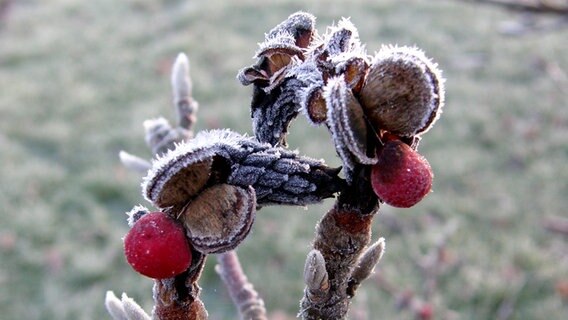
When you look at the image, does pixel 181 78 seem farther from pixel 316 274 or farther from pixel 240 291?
pixel 316 274

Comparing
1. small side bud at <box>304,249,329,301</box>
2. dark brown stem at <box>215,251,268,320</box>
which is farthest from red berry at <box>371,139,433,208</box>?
dark brown stem at <box>215,251,268,320</box>

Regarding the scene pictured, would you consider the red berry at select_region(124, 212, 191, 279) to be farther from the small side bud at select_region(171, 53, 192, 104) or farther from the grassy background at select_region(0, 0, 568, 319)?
the grassy background at select_region(0, 0, 568, 319)

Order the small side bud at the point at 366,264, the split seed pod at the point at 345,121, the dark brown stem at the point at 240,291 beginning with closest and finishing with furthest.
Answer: the split seed pod at the point at 345,121, the small side bud at the point at 366,264, the dark brown stem at the point at 240,291

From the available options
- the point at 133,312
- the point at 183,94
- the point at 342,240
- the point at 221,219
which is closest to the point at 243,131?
the point at 183,94

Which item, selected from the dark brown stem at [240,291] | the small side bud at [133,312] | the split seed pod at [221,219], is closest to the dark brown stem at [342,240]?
the split seed pod at [221,219]

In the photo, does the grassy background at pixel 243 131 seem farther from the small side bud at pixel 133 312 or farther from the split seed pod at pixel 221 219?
the split seed pod at pixel 221 219

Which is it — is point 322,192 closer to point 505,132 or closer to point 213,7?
point 505,132
